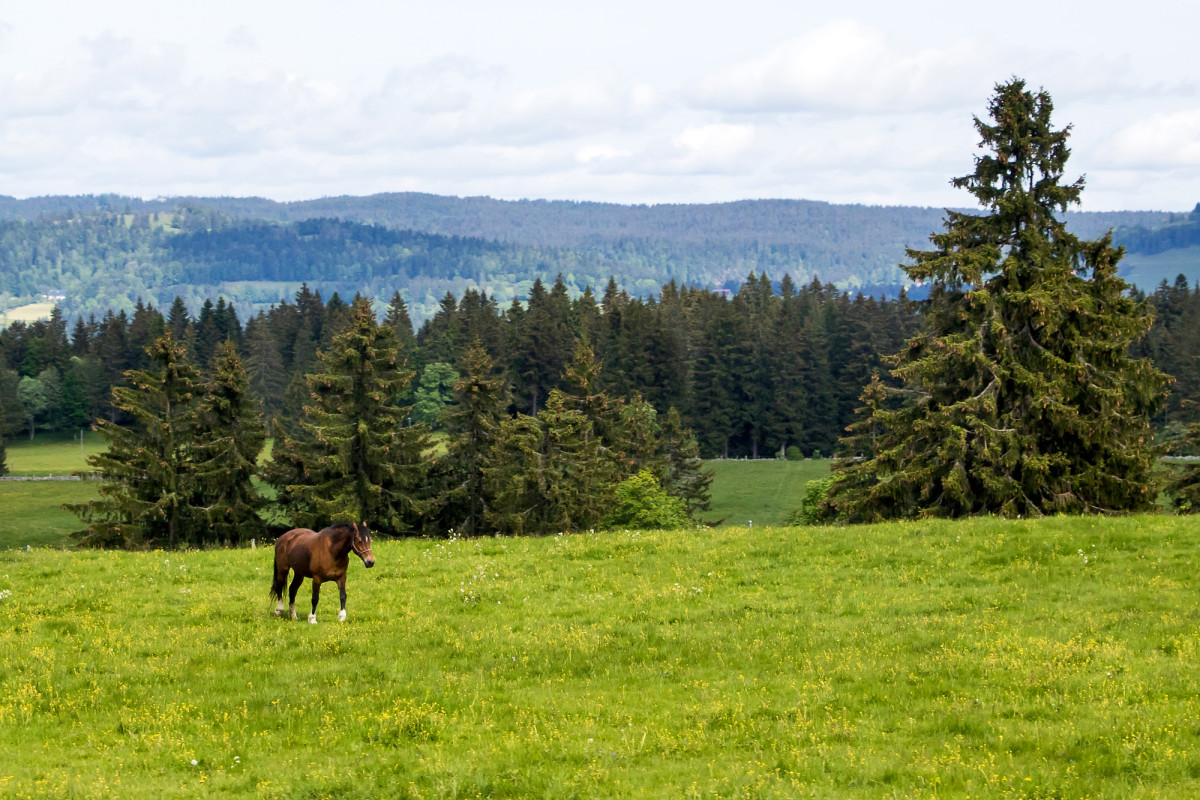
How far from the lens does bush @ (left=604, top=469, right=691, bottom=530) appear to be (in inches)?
2352

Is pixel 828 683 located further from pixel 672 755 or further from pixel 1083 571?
pixel 1083 571

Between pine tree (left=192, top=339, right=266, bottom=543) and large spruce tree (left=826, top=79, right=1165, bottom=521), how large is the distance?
107 feet

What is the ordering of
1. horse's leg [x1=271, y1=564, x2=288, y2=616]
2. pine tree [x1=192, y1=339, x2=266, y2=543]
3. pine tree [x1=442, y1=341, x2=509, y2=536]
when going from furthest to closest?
pine tree [x1=442, y1=341, x2=509, y2=536]
pine tree [x1=192, y1=339, x2=266, y2=543]
horse's leg [x1=271, y1=564, x2=288, y2=616]

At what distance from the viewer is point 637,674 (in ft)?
54.9

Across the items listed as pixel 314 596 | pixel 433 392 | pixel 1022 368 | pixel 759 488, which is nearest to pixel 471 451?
pixel 1022 368

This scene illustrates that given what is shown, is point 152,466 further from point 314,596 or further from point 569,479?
point 314,596

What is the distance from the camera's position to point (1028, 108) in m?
37.8

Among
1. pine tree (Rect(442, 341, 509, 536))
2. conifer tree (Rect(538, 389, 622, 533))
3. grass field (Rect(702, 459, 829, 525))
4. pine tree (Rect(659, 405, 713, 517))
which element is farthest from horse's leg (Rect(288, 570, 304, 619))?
grass field (Rect(702, 459, 829, 525))

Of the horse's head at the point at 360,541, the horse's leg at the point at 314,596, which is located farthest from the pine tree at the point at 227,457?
the horse's head at the point at 360,541

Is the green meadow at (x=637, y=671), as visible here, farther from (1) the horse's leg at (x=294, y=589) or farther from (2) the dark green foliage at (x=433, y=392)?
(2) the dark green foliage at (x=433, y=392)

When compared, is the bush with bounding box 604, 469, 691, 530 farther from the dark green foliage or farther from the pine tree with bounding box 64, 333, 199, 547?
the dark green foliage

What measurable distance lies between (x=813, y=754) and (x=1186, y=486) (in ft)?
143

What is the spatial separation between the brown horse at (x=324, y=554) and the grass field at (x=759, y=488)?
6817 cm

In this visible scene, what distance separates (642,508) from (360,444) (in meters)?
16.2
